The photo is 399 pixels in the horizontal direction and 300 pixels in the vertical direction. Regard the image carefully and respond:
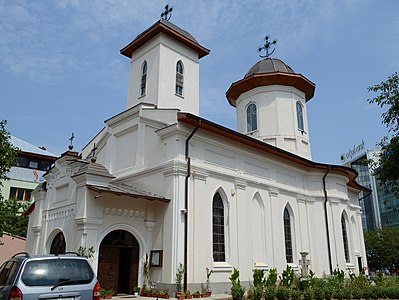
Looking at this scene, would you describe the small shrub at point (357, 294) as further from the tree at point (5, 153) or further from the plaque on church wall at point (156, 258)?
the tree at point (5, 153)

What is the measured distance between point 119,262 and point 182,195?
11.3 ft

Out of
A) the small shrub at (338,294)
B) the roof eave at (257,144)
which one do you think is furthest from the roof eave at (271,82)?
the small shrub at (338,294)

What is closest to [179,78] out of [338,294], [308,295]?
[308,295]

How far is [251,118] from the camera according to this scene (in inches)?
996

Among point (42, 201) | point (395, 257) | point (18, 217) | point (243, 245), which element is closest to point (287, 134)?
point (243, 245)

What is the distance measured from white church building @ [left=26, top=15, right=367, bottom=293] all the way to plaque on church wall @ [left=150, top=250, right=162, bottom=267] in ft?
0.20

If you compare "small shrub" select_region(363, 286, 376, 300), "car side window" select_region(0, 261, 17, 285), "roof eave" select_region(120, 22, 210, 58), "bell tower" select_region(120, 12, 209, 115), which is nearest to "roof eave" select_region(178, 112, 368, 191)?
"bell tower" select_region(120, 12, 209, 115)

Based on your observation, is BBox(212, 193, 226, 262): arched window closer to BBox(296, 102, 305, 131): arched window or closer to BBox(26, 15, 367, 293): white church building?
BBox(26, 15, 367, 293): white church building

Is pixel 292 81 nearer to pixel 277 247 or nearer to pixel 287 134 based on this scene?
pixel 287 134

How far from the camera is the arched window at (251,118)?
25031mm

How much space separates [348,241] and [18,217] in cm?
2405

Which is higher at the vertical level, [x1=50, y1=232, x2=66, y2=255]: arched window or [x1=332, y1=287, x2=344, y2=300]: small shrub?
[x1=50, y1=232, x2=66, y2=255]: arched window

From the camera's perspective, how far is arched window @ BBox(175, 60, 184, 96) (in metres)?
20.0

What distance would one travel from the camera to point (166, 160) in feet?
48.7
